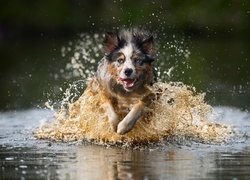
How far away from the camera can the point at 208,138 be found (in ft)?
48.0

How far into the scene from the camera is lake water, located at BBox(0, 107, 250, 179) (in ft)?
37.7

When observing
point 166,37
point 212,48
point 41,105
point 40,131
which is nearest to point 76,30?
point 166,37

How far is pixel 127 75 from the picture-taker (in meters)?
13.8

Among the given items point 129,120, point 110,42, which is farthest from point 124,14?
point 129,120

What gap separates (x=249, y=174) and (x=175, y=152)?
1.96 metres

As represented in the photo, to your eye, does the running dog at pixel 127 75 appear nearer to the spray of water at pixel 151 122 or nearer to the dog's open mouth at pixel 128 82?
the dog's open mouth at pixel 128 82

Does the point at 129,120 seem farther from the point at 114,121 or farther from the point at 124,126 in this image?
the point at 114,121

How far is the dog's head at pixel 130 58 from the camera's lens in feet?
45.6

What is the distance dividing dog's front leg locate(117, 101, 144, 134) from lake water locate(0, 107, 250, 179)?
235 mm

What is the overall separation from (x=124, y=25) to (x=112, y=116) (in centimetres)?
2777

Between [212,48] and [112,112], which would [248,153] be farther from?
[212,48]

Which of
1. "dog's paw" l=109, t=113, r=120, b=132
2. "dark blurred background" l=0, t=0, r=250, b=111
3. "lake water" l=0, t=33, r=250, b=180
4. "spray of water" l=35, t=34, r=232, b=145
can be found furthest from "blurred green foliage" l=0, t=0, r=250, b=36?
"dog's paw" l=109, t=113, r=120, b=132

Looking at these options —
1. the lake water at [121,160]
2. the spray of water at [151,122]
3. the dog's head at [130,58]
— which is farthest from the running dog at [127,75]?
the lake water at [121,160]

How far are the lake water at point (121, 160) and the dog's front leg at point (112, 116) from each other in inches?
12.7
